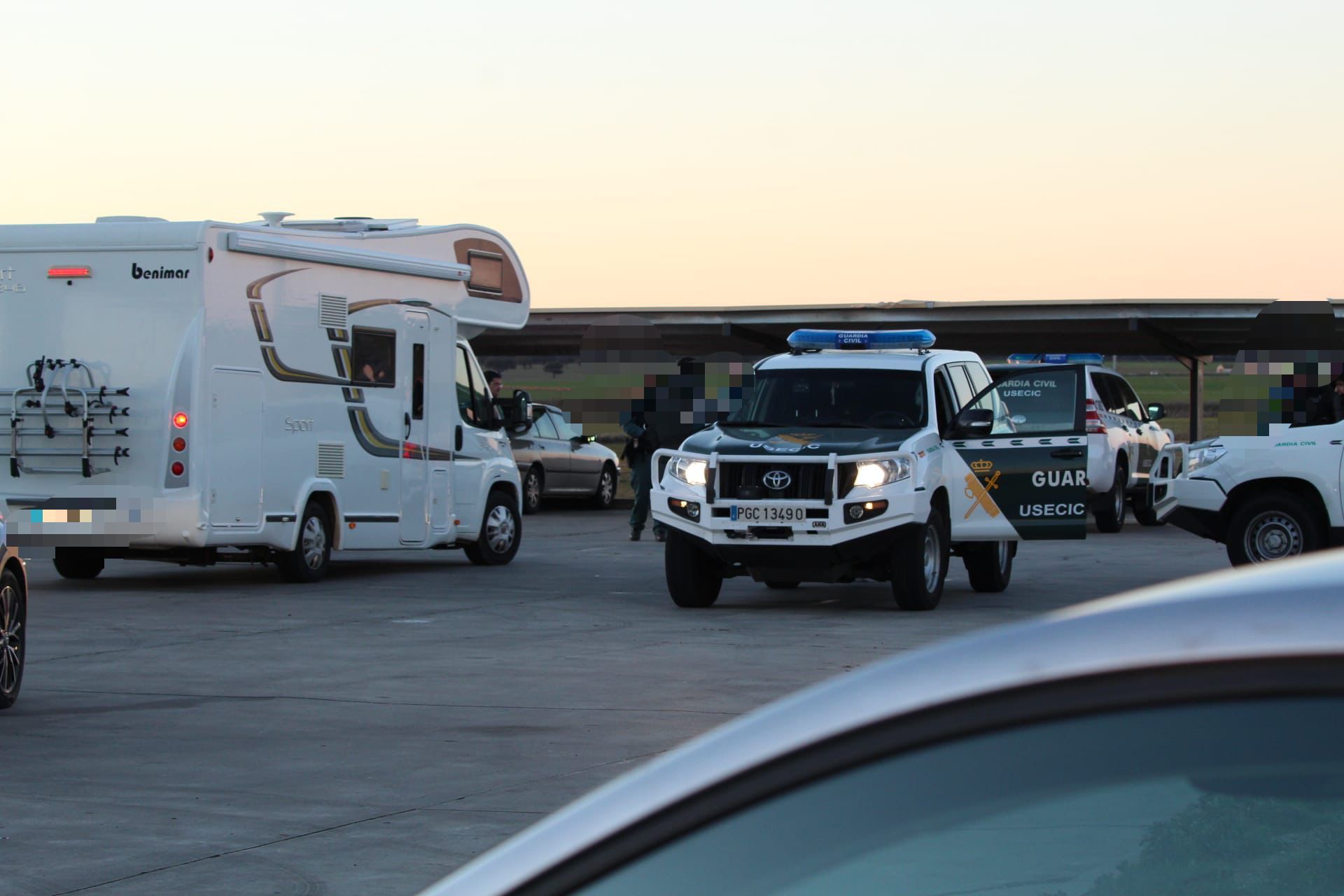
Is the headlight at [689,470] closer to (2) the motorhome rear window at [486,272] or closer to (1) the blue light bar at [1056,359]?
(2) the motorhome rear window at [486,272]

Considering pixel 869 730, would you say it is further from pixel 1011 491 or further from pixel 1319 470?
pixel 1319 470

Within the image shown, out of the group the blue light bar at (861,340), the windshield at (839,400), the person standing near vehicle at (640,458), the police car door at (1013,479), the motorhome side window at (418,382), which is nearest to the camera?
the police car door at (1013,479)

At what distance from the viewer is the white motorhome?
587 inches

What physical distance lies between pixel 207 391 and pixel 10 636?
590cm

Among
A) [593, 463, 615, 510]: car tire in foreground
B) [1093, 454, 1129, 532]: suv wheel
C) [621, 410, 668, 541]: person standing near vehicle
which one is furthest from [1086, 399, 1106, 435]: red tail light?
[593, 463, 615, 510]: car tire in foreground

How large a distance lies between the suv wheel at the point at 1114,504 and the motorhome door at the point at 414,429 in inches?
373

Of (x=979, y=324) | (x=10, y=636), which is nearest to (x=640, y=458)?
(x=979, y=324)

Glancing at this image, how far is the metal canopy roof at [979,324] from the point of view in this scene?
101 ft

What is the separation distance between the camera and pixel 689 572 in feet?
48.3

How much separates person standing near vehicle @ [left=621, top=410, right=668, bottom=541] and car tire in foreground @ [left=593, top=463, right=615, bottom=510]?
706 cm

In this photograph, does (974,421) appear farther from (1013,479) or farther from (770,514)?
(770,514)

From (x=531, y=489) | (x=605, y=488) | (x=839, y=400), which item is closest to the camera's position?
(x=839, y=400)

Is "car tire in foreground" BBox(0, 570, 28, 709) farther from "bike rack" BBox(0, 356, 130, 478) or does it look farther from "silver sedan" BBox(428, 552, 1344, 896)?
"silver sedan" BBox(428, 552, 1344, 896)

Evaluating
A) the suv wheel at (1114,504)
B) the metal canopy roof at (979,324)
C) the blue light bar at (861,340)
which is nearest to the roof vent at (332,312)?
the blue light bar at (861,340)
